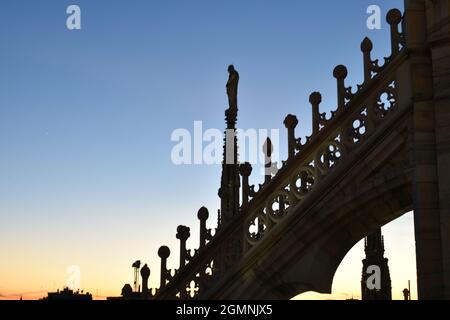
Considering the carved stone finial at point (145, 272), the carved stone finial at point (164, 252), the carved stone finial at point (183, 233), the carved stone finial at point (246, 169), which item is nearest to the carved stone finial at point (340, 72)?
the carved stone finial at point (246, 169)

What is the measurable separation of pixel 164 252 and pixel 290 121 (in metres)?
2.97

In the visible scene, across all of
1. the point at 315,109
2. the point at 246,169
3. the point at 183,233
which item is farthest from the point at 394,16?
the point at 183,233

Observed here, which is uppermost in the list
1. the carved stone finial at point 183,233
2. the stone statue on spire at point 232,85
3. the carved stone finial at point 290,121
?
the stone statue on spire at point 232,85

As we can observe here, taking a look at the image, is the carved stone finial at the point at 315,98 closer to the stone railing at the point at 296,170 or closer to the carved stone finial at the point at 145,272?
the stone railing at the point at 296,170

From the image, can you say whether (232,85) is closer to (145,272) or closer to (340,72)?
(340,72)

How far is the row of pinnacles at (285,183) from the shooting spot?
10.8 meters

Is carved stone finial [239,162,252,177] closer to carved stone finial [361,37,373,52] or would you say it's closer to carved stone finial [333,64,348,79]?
carved stone finial [333,64,348,79]

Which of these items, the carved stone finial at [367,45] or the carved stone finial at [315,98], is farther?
the carved stone finial at [315,98]

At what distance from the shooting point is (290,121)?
11.6m

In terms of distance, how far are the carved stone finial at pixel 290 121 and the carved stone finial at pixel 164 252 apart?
2.81 meters

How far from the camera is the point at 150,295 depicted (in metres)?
12.3

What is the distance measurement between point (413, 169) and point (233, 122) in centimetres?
691

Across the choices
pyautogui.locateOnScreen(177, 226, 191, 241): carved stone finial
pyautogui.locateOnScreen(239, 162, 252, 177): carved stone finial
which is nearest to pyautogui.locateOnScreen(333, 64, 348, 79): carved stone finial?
pyautogui.locateOnScreen(239, 162, 252, 177): carved stone finial
